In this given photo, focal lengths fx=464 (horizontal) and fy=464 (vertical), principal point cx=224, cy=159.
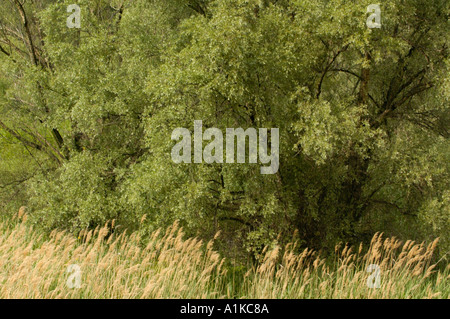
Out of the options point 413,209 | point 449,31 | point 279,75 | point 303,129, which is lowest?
point 413,209

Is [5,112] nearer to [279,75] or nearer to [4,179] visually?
[4,179]

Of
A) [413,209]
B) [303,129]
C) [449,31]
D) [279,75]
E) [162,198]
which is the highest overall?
[449,31]

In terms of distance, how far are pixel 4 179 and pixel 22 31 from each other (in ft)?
18.3

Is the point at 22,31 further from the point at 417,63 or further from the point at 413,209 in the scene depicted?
the point at 413,209

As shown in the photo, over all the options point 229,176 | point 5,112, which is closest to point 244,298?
point 229,176

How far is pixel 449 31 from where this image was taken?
11672 mm

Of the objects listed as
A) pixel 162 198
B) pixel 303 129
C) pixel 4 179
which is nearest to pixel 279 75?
pixel 303 129

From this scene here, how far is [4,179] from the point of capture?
58.1 ft
